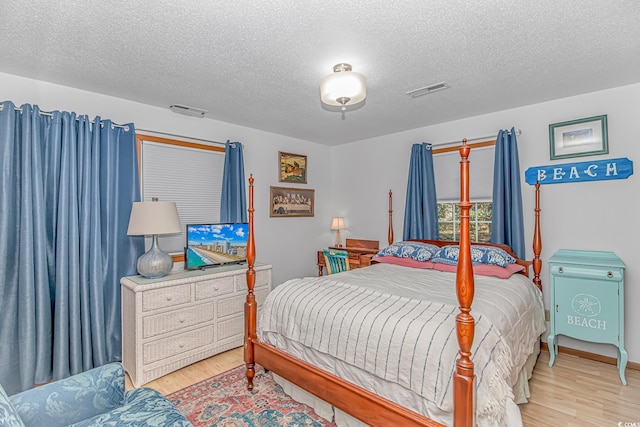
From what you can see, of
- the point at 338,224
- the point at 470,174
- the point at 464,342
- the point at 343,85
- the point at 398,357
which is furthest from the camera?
the point at 338,224

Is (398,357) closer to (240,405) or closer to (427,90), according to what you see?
(240,405)

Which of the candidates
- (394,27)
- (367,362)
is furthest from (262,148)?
(367,362)

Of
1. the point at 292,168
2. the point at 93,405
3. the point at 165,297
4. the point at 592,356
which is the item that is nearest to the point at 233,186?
the point at 292,168

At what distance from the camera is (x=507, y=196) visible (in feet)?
11.3

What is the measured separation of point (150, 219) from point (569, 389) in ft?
12.3

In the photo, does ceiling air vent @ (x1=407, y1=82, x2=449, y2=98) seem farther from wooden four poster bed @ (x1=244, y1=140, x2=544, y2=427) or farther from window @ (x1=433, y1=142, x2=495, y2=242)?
wooden four poster bed @ (x1=244, y1=140, x2=544, y2=427)

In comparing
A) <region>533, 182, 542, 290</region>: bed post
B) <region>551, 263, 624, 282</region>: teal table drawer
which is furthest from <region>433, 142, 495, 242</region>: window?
<region>551, 263, 624, 282</region>: teal table drawer

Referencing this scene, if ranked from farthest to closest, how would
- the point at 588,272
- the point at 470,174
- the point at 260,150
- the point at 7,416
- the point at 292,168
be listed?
the point at 292,168 → the point at 260,150 → the point at 470,174 → the point at 588,272 → the point at 7,416

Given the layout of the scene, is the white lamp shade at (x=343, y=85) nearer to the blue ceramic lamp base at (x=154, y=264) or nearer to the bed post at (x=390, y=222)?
the blue ceramic lamp base at (x=154, y=264)

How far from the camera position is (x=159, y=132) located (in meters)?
3.39

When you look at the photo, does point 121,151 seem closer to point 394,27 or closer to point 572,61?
point 394,27

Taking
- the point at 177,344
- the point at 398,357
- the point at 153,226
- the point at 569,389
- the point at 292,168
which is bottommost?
the point at 569,389

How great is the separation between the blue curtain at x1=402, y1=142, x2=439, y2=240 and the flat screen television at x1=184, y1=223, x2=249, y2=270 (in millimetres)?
2162

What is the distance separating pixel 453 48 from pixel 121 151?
119 inches
